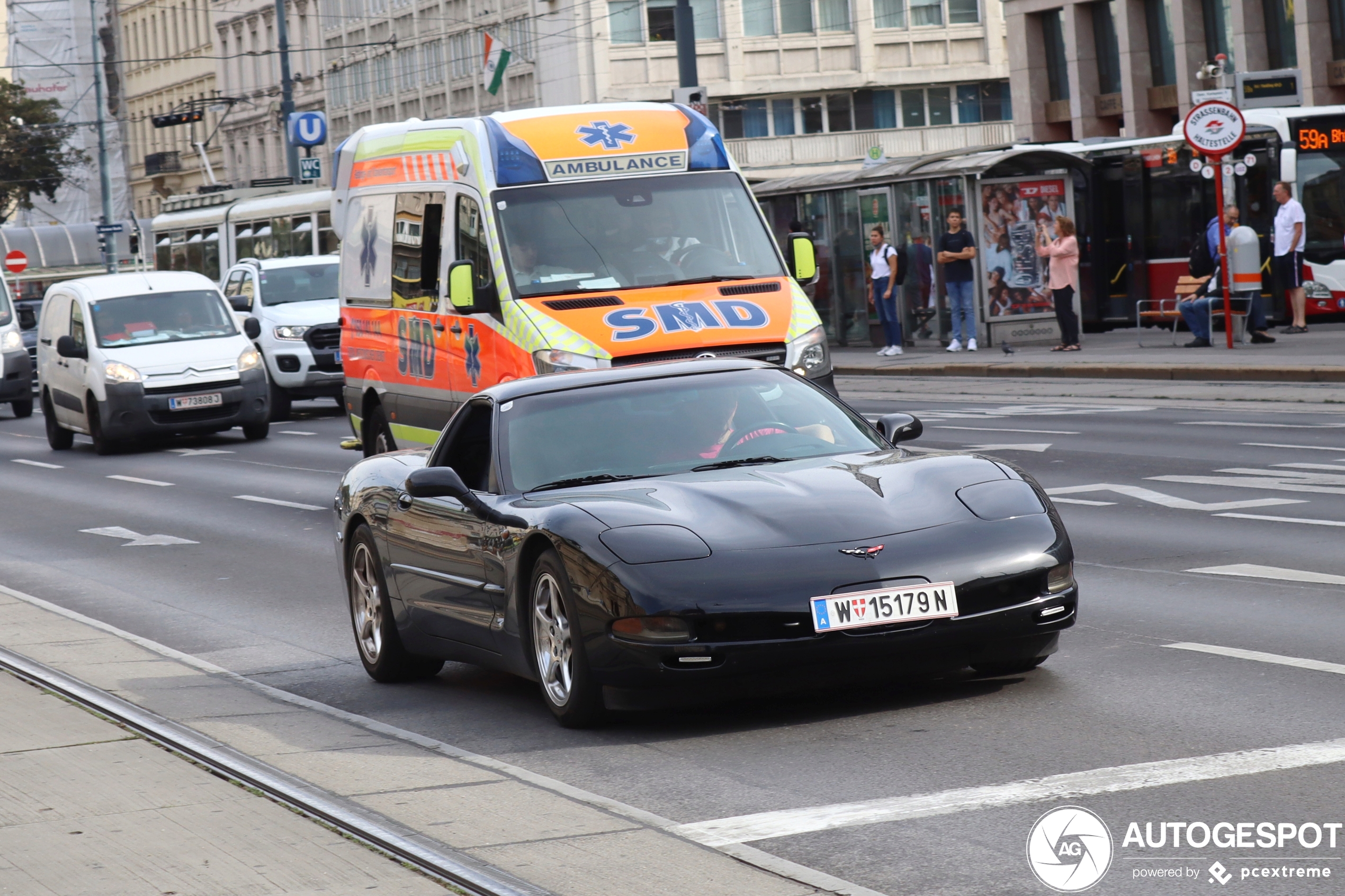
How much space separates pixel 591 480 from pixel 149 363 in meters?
17.9

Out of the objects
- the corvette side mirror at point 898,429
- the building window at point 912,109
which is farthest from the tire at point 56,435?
the building window at point 912,109

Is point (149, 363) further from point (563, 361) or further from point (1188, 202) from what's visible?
point (1188, 202)

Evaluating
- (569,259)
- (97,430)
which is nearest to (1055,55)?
(97,430)

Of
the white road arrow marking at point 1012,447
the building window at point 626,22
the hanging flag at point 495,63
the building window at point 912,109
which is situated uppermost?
the building window at point 626,22

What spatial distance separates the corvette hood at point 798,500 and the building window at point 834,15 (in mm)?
71913

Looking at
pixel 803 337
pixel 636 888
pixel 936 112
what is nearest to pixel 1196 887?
pixel 636 888

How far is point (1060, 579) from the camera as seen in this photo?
24.7 ft

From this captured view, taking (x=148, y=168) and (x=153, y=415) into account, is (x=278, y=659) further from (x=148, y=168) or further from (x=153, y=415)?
(x=148, y=168)

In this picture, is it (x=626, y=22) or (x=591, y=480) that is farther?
(x=626, y=22)

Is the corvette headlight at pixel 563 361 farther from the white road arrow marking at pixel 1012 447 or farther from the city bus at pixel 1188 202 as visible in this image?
the city bus at pixel 1188 202

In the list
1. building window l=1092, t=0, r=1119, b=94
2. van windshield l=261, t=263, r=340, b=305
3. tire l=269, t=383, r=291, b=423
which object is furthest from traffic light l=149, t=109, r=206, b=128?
tire l=269, t=383, r=291, b=423

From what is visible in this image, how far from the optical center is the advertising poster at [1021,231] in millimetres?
30969

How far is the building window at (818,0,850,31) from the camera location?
78.2 meters

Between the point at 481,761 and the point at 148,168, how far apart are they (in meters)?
103
